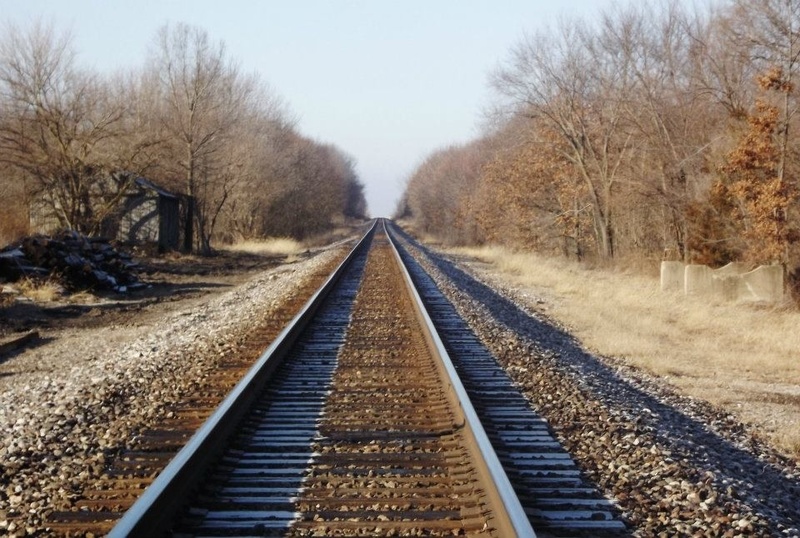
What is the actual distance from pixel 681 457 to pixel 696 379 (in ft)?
16.1

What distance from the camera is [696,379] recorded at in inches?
413

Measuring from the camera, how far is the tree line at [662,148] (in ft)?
72.6

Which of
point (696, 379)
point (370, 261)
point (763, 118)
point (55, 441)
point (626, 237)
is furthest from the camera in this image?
point (626, 237)

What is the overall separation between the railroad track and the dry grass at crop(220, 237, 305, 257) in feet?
119

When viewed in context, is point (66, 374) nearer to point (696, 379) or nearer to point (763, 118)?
point (696, 379)

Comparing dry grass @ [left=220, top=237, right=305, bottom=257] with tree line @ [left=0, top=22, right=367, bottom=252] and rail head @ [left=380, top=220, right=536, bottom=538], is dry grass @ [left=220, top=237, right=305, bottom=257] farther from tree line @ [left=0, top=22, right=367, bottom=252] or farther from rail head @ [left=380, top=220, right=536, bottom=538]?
rail head @ [left=380, top=220, right=536, bottom=538]

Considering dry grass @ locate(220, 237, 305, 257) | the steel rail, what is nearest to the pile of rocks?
the steel rail

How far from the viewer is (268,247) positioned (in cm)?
4853

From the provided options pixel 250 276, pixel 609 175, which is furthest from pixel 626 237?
pixel 250 276

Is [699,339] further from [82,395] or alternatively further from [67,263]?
[67,263]

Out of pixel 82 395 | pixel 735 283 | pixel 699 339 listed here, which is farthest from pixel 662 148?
pixel 82 395

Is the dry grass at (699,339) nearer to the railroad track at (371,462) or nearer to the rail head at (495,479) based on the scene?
the railroad track at (371,462)

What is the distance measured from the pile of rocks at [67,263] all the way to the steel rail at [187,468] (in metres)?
13.7

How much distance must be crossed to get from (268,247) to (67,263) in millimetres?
27623
